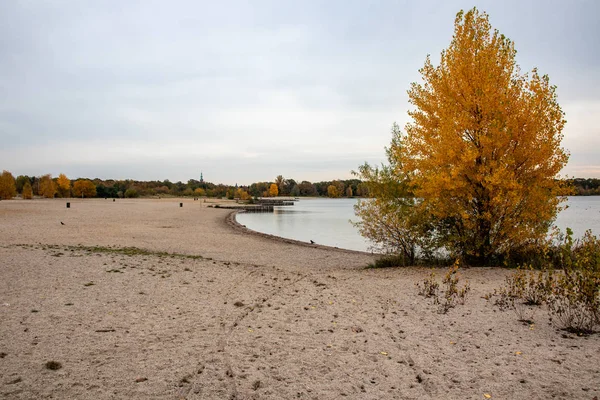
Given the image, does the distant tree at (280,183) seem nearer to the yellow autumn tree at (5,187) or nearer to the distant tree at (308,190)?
the distant tree at (308,190)

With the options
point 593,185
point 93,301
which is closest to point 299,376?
point 93,301

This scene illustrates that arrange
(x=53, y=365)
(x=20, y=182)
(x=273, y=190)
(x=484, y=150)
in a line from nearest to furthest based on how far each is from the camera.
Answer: (x=53, y=365)
(x=484, y=150)
(x=20, y=182)
(x=273, y=190)

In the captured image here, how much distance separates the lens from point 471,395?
13.4ft

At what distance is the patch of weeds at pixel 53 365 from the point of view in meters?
4.50

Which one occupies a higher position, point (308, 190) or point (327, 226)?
point (308, 190)

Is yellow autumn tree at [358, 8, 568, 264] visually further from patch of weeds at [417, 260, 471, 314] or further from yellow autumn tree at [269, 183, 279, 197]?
yellow autumn tree at [269, 183, 279, 197]

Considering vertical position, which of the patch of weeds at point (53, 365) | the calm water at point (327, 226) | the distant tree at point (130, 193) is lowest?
the calm water at point (327, 226)

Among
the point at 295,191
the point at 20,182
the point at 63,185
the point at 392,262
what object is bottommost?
the point at 392,262

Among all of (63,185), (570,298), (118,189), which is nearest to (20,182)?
(63,185)

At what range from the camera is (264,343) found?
563cm

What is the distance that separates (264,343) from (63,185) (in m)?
127

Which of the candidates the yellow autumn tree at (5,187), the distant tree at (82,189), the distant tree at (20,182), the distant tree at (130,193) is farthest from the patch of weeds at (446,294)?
the distant tree at (20,182)

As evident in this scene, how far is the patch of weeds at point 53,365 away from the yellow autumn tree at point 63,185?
414 ft

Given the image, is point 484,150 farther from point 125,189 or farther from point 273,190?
point 273,190
